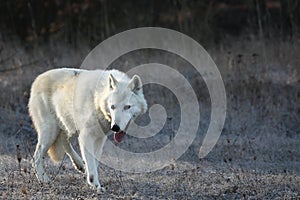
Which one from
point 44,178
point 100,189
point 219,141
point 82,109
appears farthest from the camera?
point 219,141

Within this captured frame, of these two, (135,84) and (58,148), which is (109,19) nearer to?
(58,148)

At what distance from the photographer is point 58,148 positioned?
25.2 feet

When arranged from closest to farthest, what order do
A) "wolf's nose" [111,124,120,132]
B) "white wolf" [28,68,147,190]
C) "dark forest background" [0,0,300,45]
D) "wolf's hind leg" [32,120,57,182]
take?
"wolf's nose" [111,124,120,132] → "white wolf" [28,68,147,190] → "wolf's hind leg" [32,120,57,182] → "dark forest background" [0,0,300,45]

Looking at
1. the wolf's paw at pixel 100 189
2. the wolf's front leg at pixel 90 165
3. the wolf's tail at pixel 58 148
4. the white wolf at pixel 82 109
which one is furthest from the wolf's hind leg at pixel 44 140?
the wolf's paw at pixel 100 189

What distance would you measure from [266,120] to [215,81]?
1.79 m

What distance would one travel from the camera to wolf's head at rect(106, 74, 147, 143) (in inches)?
261

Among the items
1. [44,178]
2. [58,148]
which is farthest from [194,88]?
[44,178]

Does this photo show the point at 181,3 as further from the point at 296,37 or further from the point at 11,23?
the point at 11,23

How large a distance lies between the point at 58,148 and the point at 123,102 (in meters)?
1.33

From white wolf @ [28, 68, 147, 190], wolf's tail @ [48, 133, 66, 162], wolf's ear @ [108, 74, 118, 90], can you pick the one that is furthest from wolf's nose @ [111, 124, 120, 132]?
wolf's tail @ [48, 133, 66, 162]

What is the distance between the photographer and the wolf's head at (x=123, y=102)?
664 centimetres

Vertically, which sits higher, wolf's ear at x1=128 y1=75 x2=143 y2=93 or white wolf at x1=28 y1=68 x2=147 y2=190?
wolf's ear at x1=128 y1=75 x2=143 y2=93

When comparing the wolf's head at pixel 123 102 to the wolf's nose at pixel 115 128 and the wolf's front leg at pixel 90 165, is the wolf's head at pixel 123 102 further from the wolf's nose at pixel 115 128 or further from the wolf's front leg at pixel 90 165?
the wolf's front leg at pixel 90 165

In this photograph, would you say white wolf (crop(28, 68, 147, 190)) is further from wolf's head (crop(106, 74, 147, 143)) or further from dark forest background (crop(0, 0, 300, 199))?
dark forest background (crop(0, 0, 300, 199))
